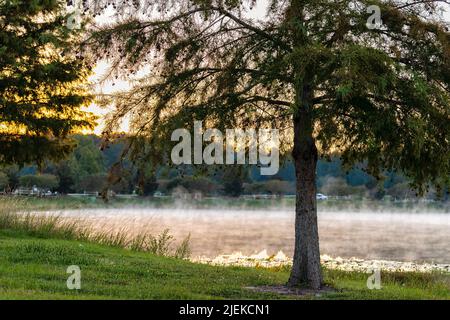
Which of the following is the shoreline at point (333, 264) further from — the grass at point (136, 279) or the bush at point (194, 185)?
the bush at point (194, 185)

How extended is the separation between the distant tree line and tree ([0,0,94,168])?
5.13 feet

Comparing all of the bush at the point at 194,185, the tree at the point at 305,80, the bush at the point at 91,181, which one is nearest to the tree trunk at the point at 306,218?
the tree at the point at 305,80

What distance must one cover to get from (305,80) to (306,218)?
3238mm

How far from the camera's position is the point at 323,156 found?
52.2ft

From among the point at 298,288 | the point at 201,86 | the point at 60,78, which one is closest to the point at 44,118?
the point at 60,78

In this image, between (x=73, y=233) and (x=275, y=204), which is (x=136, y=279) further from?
(x=275, y=204)

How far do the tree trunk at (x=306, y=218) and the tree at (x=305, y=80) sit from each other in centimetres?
2

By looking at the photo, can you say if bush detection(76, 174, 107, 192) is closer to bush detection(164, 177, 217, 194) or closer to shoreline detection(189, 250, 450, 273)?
bush detection(164, 177, 217, 194)

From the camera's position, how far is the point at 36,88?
2727 centimetres

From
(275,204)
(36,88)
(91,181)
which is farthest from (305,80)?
(275,204)

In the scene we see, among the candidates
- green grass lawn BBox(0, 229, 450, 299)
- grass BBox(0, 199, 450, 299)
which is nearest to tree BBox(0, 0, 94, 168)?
grass BBox(0, 199, 450, 299)

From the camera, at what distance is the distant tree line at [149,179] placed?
14.8 m

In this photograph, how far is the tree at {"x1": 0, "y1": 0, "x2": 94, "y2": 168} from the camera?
25953 millimetres

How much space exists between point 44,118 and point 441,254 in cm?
1969
